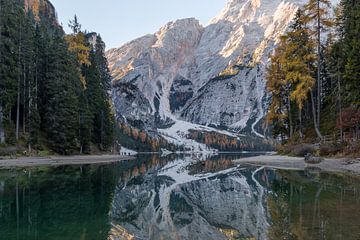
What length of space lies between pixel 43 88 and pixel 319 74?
4023 centimetres

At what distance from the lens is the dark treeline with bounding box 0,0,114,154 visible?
152 feet

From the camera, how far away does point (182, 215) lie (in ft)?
43.9

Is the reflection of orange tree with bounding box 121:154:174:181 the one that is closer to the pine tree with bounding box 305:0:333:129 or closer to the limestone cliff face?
the pine tree with bounding box 305:0:333:129

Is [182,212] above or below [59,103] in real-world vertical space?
below

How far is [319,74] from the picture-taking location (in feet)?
132

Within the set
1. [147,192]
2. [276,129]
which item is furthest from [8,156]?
[276,129]

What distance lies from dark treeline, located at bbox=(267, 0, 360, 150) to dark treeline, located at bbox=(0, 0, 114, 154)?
3070 centimetres

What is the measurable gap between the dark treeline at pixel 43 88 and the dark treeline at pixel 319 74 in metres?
30.7

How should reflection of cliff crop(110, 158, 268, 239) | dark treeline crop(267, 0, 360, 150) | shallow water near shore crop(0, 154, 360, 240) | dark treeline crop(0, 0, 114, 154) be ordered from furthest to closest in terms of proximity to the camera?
1. dark treeline crop(0, 0, 114, 154)
2. dark treeline crop(267, 0, 360, 150)
3. reflection of cliff crop(110, 158, 268, 239)
4. shallow water near shore crop(0, 154, 360, 240)

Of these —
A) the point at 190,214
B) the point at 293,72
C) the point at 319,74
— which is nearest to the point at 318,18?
the point at 319,74

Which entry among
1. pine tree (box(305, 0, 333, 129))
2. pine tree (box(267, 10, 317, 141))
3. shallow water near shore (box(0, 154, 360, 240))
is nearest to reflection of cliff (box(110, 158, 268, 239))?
shallow water near shore (box(0, 154, 360, 240))

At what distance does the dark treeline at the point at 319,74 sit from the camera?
36.6 meters

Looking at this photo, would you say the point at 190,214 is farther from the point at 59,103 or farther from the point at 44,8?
the point at 44,8

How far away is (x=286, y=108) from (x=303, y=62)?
48.5ft
